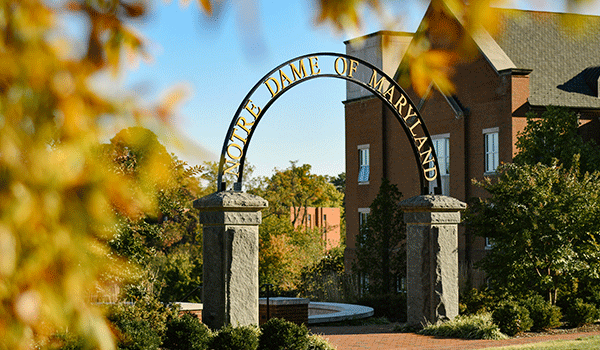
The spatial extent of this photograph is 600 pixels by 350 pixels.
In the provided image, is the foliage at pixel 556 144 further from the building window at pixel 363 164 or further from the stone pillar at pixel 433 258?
the building window at pixel 363 164

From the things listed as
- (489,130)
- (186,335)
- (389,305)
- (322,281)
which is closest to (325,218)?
(322,281)

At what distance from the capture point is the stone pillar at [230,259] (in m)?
11.0

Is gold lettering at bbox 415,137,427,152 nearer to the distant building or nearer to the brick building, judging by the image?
the brick building

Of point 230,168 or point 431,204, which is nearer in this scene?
point 230,168

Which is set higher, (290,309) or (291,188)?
(291,188)

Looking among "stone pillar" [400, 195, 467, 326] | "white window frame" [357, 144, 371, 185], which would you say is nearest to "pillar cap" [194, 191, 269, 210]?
"stone pillar" [400, 195, 467, 326]

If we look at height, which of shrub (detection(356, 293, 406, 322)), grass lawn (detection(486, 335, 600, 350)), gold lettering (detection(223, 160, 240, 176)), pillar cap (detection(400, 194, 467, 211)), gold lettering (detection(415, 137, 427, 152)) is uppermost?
gold lettering (detection(415, 137, 427, 152))

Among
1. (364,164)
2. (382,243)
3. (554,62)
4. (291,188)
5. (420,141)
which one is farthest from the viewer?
(291,188)

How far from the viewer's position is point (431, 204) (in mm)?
13617

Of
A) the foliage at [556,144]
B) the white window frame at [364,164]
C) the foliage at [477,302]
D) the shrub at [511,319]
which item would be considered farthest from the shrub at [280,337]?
the white window frame at [364,164]

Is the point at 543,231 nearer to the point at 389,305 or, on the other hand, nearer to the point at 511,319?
the point at 511,319

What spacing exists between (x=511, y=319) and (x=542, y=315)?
3.42ft

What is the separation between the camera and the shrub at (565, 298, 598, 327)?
15.0 meters

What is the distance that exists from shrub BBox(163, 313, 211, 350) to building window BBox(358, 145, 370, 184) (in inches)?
862
